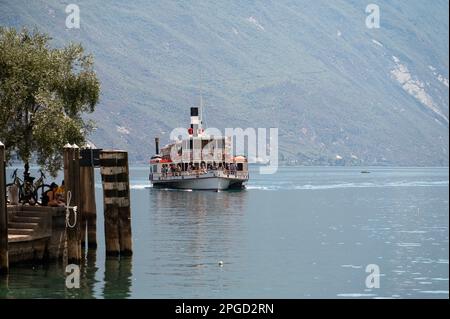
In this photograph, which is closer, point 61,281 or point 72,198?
point 61,281

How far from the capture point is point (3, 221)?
37.7m

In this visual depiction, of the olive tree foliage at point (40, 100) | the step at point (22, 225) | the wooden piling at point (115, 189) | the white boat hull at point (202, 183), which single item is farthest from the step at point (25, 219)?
the white boat hull at point (202, 183)

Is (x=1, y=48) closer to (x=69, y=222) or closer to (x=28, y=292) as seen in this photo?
(x=69, y=222)

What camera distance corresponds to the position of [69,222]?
142ft

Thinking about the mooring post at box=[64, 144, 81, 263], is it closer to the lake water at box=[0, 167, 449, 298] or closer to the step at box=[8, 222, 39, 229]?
the lake water at box=[0, 167, 449, 298]

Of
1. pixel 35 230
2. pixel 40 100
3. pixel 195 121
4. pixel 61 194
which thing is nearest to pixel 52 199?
pixel 61 194

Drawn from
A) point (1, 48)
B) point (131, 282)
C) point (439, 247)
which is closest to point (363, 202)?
point (439, 247)

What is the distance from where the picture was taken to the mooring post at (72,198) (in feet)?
142

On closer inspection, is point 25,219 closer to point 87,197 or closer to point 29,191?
point 87,197

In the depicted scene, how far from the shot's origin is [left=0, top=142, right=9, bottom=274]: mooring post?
122 ft

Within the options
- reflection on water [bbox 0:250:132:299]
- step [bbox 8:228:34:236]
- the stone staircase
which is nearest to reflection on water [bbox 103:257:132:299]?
reflection on water [bbox 0:250:132:299]

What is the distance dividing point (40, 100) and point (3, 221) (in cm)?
1432

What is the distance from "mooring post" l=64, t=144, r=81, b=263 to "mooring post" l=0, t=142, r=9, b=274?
14.5 ft
